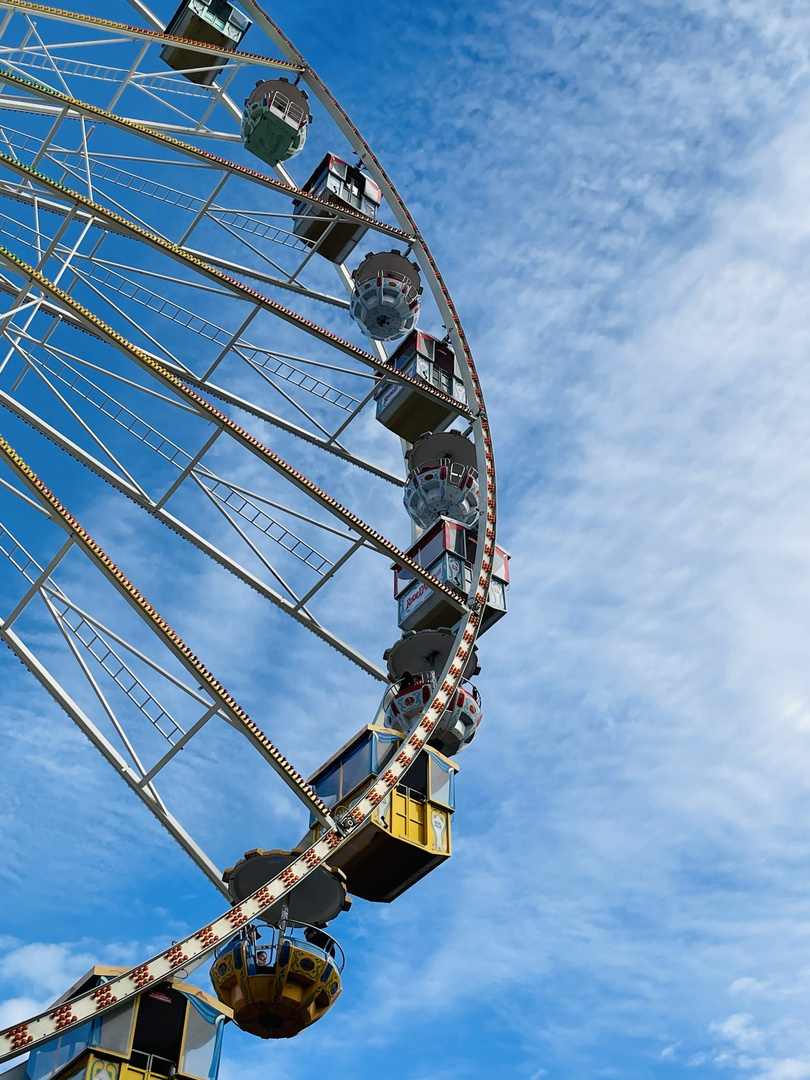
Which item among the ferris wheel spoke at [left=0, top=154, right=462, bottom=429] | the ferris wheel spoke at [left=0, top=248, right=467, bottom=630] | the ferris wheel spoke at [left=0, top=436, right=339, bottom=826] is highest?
the ferris wheel spoke at [left=0, top=154, right=462, bottom=429]

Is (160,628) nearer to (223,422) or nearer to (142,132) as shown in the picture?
(223,422)

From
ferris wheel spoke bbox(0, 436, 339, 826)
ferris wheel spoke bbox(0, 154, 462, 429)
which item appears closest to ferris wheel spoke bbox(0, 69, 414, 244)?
ferris wheel spoke bbox(0, 154, 462, 429)

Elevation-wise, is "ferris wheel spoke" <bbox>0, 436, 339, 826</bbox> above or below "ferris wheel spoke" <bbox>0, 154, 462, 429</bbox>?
below

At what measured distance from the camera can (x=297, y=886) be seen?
12.3 m

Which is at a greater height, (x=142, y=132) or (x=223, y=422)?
(x=142, y=132)

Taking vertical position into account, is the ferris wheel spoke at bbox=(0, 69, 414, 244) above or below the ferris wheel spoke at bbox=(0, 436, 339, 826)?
above

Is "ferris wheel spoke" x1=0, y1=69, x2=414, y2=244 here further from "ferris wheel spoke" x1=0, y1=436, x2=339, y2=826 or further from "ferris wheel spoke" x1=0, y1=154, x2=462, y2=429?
"ferris wheel spoke" x1=0, y1=436, x2=339, y2=826

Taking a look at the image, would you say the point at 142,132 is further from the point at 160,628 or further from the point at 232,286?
the point at 160,628

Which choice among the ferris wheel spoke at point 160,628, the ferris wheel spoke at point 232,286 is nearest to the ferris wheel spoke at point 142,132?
the ferris wheel spoke at point 232,286

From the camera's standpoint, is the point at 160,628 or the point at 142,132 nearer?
the point at 160,628

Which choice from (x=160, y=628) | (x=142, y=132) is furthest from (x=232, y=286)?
(x=160, y=628)

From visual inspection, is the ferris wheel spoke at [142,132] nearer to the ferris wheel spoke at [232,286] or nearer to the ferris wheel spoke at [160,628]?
the ferris wheel spoke at [232,286]

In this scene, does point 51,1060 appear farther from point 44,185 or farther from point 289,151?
point 289,151

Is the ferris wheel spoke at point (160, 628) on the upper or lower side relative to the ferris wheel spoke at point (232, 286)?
lower
